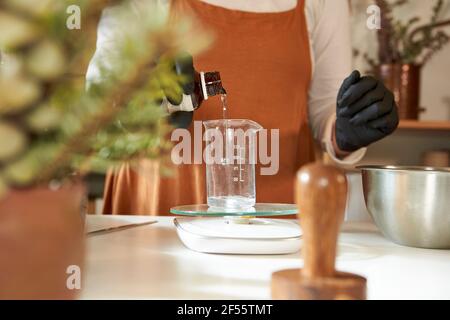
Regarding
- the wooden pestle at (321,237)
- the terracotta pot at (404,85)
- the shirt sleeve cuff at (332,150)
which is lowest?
the wooden pestle at (321,237)

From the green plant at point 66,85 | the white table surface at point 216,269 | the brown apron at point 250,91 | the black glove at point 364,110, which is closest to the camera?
the green plant at point 66,85

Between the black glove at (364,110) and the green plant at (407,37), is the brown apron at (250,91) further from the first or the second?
the green plant at (407,37)

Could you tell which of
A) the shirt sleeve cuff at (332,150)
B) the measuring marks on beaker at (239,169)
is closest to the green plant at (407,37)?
the shirt sleeve cuff at (332,150)

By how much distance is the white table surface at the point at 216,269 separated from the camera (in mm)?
417

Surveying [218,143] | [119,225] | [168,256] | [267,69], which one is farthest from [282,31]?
[168,256]

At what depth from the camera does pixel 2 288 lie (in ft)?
0.84

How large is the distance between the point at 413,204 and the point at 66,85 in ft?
1.52

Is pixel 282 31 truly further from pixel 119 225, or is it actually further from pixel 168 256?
pixel 168 256

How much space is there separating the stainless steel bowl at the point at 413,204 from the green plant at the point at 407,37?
1367mm

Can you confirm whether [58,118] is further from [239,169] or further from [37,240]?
[239,169]

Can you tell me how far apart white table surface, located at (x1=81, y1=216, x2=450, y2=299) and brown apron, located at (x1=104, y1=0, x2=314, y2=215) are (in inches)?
15.6

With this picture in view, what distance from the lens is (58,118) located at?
0.24 meters

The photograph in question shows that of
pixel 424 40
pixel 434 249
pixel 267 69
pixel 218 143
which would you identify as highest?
pixel 424 40
